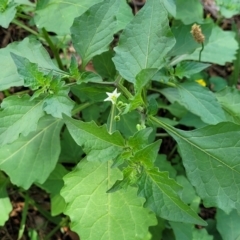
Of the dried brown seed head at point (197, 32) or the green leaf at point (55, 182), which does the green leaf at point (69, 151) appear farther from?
the dried brown seed head at point (197, 32)

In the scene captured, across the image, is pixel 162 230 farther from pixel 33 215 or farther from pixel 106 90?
pixel 106 90

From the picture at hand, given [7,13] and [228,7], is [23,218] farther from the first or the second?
[228,7]

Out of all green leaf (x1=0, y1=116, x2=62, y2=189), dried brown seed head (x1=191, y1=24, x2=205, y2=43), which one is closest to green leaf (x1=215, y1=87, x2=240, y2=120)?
dried brown seed head (x1=191, y1=24, x2=205, y2=43)

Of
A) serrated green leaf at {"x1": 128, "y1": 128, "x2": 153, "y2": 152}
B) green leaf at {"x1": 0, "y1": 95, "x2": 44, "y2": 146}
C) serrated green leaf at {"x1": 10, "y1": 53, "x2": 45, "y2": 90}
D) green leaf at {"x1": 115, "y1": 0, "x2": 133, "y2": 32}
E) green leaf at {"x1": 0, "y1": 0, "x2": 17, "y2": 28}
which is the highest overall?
green leaf at {"x1": 0, "y1": 0, "x2": 17, "y2": 28}

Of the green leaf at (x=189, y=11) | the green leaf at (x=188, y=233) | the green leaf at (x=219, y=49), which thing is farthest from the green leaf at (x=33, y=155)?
the green leaf at (x=189, y=11)

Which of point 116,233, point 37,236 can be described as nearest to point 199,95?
point 116,233

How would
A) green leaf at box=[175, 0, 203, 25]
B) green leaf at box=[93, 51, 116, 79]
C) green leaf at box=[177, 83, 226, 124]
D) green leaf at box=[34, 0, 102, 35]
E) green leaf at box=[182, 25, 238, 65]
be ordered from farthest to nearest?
1. green leaf at box=[175, 0, 203, 25]
2. green leaf at box=[182, 25, 238, 65]
3. green leaf at box=[93, 51, 116, 79]
4. green leaf at box=[34, 0, 102, 35]
5. green leaf at box=[177, 83, 226, 124]

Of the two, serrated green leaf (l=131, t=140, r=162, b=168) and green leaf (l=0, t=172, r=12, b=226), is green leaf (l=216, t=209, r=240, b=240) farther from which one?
green leaf (l=0, t=172, r=12, b=226)
